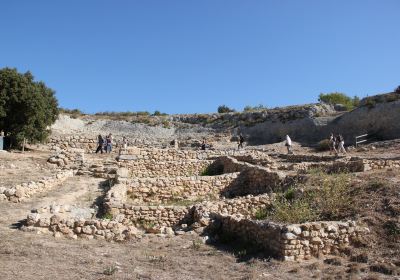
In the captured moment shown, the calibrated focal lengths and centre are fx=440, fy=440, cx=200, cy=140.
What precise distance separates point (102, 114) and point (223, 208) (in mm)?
51457

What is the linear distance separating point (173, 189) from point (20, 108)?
18252mm

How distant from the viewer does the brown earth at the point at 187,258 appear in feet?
26.3

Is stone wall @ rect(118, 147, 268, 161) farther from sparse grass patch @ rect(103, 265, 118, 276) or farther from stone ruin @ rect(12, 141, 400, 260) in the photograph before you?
sparse grass patch @ rect(103, 265, 118, 276)

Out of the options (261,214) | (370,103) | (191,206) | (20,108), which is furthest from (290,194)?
(370,103)

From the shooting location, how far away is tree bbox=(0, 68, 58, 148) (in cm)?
3022

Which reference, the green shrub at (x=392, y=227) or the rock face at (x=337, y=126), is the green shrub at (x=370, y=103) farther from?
the green shrub at (x=392, y=227)

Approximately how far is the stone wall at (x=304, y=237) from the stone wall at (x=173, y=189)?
24.5ft

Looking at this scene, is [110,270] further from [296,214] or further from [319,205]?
[319,205]

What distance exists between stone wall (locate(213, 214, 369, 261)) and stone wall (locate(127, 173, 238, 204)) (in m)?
7.45

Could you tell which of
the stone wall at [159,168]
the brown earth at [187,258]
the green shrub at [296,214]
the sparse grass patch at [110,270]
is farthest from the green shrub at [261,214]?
the stone wall at [159,168]

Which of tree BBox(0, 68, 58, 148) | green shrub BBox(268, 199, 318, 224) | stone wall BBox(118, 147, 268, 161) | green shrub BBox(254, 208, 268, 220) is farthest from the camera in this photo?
tree BBox(0, 68, 58, 148)

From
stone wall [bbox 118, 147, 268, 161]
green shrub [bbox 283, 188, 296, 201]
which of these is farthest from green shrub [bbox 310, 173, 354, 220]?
stone wall [bbox 118, 147, 268, 161]

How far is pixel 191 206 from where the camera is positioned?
44.2ft

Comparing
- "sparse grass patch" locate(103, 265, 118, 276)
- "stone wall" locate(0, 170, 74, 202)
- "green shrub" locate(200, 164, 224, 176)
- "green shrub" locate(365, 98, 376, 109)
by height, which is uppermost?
"green shrub" locate(365, 98, 376, 109)
